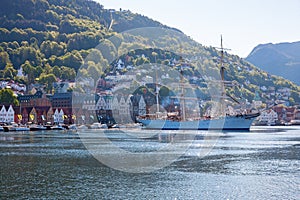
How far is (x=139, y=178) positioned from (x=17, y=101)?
121 meters

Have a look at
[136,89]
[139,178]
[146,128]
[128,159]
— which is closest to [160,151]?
[128,159]

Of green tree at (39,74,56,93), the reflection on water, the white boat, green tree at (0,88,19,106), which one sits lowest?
→ the reflection on water

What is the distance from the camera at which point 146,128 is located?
5192 inches

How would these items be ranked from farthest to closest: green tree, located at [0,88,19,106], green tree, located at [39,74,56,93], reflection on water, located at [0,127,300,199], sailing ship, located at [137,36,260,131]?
green tree, located at [39,74,56,93] < green tree, located at [0,88,19,106] < sailing ship, located at [137,36,260,131] < reflection on water, located at [0,127,300,199]

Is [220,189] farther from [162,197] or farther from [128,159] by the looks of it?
[128,159]

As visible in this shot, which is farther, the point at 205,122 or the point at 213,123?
the point at 205,122

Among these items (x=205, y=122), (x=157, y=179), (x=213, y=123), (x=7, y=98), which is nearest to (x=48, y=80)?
(x=7, y=98)

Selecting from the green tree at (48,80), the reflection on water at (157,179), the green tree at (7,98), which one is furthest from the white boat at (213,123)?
the green tree at (48,80)

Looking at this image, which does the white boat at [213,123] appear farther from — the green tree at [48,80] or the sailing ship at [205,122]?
the green tree at [48,80]

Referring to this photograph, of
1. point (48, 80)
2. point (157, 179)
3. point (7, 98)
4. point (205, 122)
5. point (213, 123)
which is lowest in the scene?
point (157, 179)

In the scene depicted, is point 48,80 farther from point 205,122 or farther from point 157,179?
point 157,179

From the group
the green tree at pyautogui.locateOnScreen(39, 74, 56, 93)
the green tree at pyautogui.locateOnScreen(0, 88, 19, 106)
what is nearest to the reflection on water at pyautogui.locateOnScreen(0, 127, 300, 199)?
the green tree at pyautogui.locateOnScreen(0, 88, 19, 106)

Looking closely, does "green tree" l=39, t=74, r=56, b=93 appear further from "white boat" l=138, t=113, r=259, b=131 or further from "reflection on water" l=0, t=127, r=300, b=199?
"reflection on water" l=0, t=127, r=300, b=199

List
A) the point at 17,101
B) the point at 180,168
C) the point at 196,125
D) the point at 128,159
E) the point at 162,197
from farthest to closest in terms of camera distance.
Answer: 1. the point at 17,101
2. the point at 196,125
3. the point at 128,159
4. the point at 180,168
5. the point at 162,197
